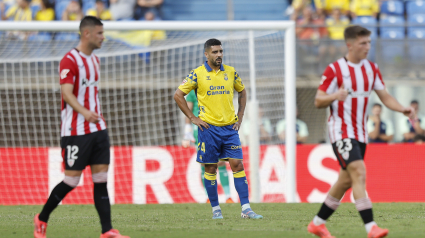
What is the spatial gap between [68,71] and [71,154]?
0.72m

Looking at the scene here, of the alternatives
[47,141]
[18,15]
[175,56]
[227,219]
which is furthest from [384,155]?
[18,15]

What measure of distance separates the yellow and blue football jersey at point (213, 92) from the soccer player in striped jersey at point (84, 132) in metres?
1.96

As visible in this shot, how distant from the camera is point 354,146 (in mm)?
5012

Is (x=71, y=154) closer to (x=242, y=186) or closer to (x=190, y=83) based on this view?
(x=190, y=83)

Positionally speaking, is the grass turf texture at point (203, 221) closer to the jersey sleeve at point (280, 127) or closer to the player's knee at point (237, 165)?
the player's knee at point (237, 165)

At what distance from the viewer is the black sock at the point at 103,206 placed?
5.05 m

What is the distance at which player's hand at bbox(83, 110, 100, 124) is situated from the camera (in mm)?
4871

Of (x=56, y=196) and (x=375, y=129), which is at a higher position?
(x=375, y=129)

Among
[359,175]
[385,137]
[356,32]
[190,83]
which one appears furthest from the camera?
[385,137]

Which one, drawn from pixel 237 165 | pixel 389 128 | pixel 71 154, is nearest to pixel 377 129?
pixel 389 128

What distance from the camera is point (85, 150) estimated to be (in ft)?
16.7

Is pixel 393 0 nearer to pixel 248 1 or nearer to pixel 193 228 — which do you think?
pixel 248 1

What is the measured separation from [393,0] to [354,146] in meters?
12.4

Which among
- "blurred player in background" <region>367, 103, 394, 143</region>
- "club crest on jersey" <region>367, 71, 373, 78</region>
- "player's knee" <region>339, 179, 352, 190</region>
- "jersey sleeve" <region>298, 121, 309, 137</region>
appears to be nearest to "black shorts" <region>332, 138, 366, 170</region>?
"player's knee" <region>339, 179, 352, 190</region>
